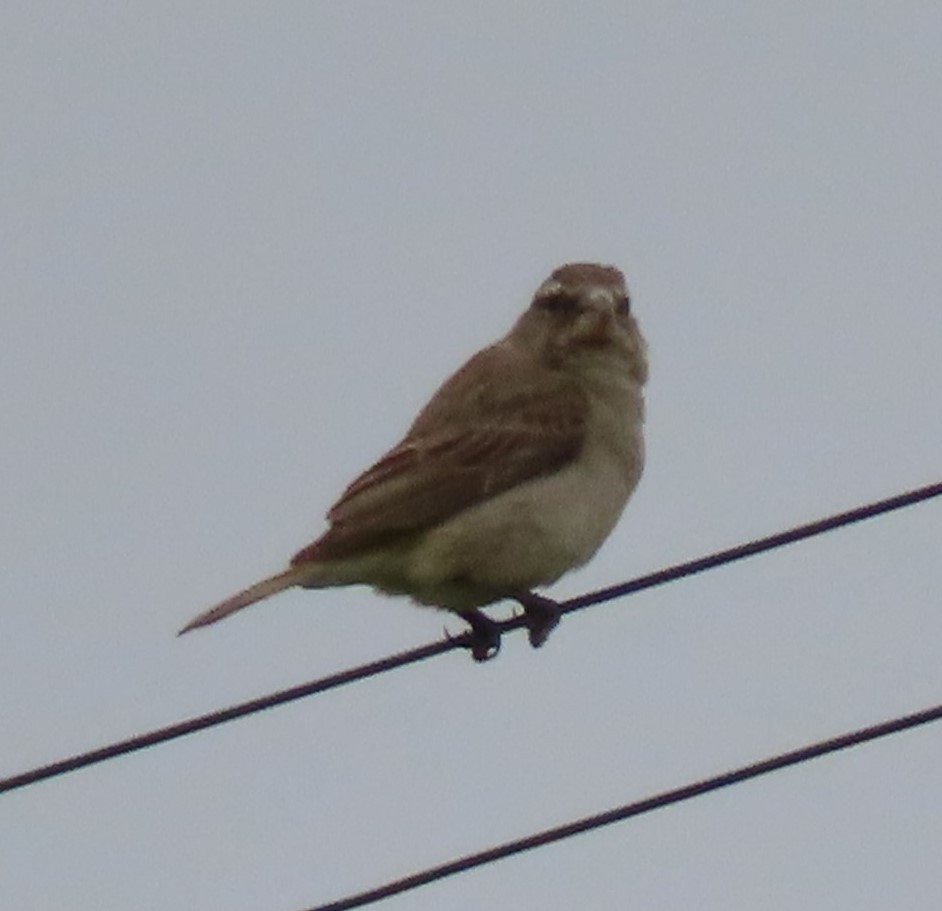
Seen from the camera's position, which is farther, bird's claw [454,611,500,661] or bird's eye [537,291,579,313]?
bird's eye [537,291,579,313]

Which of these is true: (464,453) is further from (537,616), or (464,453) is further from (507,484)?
(537,616)

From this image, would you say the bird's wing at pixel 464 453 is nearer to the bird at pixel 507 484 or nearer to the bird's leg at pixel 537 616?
the bird at pixel 507 484

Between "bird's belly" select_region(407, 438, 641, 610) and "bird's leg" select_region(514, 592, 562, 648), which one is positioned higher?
"bird's belly" select_region(407, 438, 641, 610)

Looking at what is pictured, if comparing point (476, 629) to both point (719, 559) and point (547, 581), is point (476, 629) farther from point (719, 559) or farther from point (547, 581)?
point (719, 559)

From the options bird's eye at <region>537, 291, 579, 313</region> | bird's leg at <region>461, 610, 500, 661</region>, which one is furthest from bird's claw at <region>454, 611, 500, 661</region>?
bird's eye at <region>537, 291, 579, 313</region>

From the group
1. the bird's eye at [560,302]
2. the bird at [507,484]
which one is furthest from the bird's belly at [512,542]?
the bird's eye at [560,302]

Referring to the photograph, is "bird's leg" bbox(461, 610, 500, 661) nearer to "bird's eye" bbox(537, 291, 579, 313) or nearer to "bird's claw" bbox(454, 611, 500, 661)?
"bird's claw" bbox(454, 611, 500, 661)

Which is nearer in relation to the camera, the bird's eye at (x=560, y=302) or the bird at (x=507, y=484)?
the bird at (x=507, y=484)
